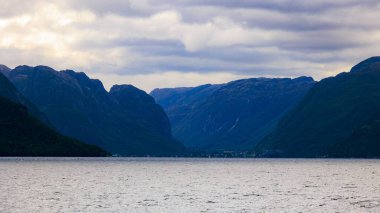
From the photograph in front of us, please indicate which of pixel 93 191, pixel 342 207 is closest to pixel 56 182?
pixel 93 191

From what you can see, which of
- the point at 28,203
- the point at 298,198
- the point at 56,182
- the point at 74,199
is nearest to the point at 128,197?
the point at 74,199

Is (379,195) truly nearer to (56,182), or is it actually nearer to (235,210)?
(235,210)

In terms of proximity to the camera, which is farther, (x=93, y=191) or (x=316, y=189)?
(x=316, y=189)

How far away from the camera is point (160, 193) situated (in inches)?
6250

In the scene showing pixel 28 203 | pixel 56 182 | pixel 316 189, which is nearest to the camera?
pixel 28 203

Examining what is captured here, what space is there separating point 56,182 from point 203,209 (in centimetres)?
8274

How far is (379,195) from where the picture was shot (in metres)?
161

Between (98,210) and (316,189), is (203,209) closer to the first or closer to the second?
(98,210)

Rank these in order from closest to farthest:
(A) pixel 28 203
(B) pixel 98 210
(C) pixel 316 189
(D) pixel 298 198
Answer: (B) pixel 98 210 < (A) pixel 28 203 < (D) pixel 298 198 < (C) pixel 316 189

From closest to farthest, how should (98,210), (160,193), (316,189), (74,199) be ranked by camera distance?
1. (98,210)
2. (74,199)
3. (160,193)
4. (316,189)

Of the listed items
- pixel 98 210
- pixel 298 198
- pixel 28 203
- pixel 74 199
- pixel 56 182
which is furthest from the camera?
pixel 56 182

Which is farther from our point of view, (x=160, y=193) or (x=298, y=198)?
(x=160, y=193)

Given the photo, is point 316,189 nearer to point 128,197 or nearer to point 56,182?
point 128,197

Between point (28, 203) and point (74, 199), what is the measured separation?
1254 cm
